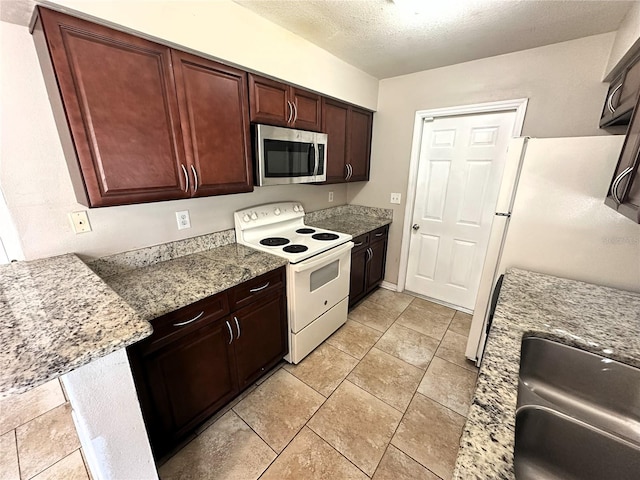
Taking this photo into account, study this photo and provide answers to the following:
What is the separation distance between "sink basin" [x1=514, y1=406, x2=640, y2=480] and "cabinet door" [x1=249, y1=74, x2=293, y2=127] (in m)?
1.95

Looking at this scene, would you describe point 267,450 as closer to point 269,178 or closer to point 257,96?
point 269,178

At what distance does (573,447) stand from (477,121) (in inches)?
95.6

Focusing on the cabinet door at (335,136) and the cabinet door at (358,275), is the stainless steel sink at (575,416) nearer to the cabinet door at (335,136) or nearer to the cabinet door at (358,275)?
the cabinet door at (358,275)

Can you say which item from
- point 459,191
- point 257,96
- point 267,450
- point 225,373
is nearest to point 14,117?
point 257,96

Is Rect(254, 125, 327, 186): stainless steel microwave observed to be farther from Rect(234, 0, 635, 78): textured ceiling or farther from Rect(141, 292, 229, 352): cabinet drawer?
Rect(141, 292, 229, 352): cabinet drawer

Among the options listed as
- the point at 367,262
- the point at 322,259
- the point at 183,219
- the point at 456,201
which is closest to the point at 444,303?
the point at 367,262

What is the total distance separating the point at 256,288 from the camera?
1624 millimetres

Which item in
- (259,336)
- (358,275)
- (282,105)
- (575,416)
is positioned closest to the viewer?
(575,416)

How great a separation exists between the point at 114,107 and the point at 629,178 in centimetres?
219

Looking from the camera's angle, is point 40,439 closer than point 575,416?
No

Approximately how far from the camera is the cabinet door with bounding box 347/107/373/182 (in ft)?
8.65

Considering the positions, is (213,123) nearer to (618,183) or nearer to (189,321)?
(189,321)

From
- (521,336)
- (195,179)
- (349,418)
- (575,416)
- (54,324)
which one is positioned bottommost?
(349,418)

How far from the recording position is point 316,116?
2.15m
